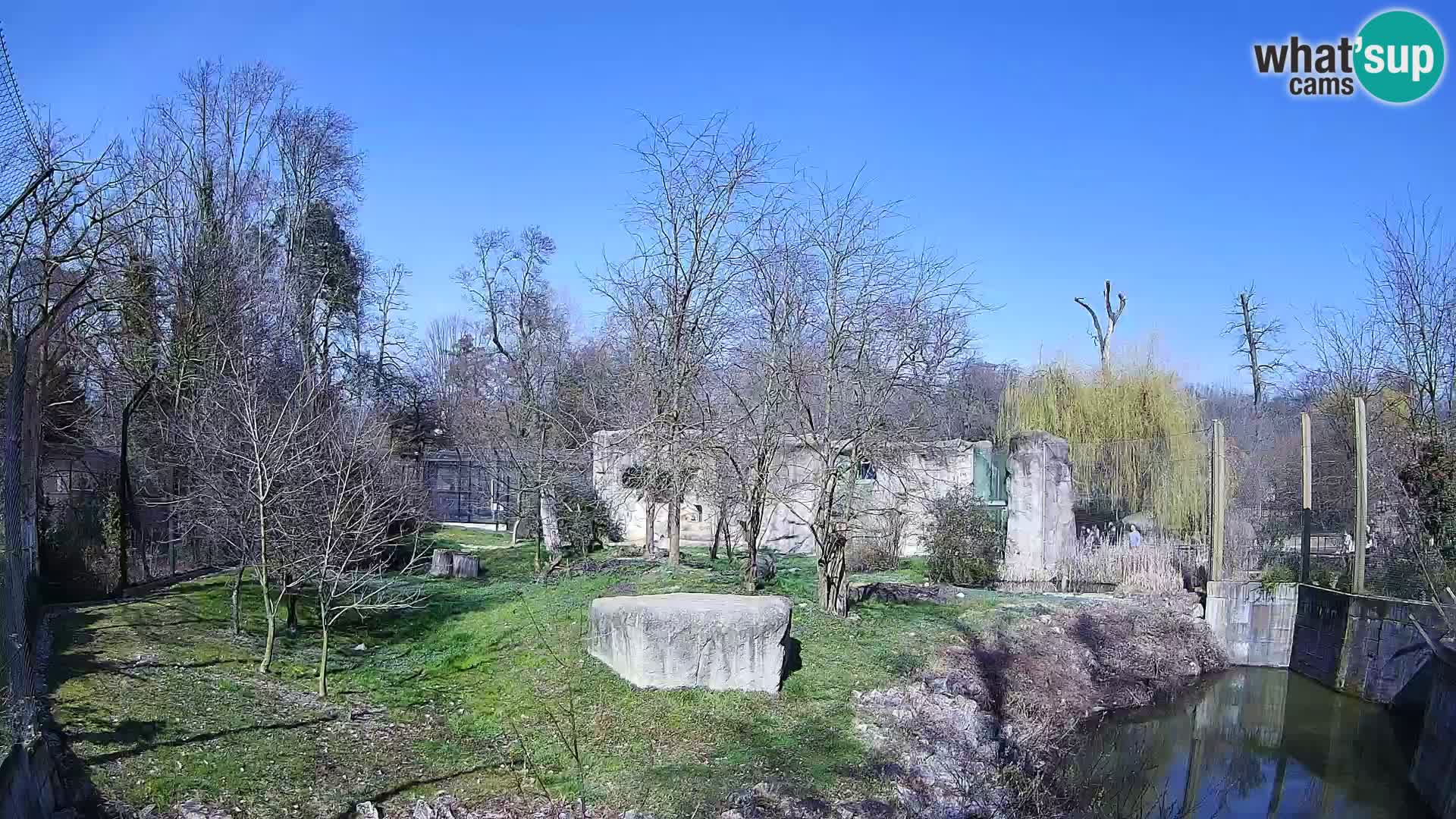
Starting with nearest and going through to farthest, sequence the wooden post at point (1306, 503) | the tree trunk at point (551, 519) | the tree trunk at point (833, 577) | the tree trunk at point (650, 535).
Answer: the tree trunk at point (833, 577) < the wooden post at point (1306, 503) < the tree trunk at point (551, 519) < the tree trunk at point (650, 535)

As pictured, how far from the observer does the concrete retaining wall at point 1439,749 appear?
802 cm

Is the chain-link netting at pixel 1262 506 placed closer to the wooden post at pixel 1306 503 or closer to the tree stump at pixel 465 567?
the wooden post at pixel 1306 503

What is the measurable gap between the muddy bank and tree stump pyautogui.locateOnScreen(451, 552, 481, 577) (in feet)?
27.9

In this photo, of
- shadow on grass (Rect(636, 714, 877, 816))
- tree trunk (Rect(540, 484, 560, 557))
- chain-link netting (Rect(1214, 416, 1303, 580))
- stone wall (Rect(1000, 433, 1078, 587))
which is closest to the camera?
shadow on grass (Rect(636, 714, 877, 816))

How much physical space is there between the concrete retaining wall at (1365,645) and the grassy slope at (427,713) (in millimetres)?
5154

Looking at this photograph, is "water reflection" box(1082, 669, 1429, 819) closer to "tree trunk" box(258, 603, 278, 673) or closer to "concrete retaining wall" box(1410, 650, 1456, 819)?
"concrete retaining wall" box(1410, 650, 1456, 819)

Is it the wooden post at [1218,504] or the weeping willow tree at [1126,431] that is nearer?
the wooden post at [1218,504]

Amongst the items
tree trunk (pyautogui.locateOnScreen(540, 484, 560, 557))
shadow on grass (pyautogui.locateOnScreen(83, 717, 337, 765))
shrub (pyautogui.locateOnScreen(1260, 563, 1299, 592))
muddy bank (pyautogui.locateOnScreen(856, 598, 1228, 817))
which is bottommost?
muddy bank (pyautogui.locateOnScreen(856, 598, 1228, 817))

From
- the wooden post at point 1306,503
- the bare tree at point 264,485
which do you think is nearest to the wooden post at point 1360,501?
the wooden post at point 1306,503

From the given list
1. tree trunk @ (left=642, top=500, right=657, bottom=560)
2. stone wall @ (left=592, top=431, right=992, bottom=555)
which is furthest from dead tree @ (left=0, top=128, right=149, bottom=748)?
tree trunk @ (left=642, top=500, right=657, bottom=560)

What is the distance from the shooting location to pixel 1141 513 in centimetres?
1748

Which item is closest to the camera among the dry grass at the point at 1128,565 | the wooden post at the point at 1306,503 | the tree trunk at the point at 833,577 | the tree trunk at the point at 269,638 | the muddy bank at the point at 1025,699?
the muddy bank at the point at 1025,699

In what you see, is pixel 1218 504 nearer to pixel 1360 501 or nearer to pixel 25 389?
pixel 1360 501

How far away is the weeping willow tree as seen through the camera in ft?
56.7
